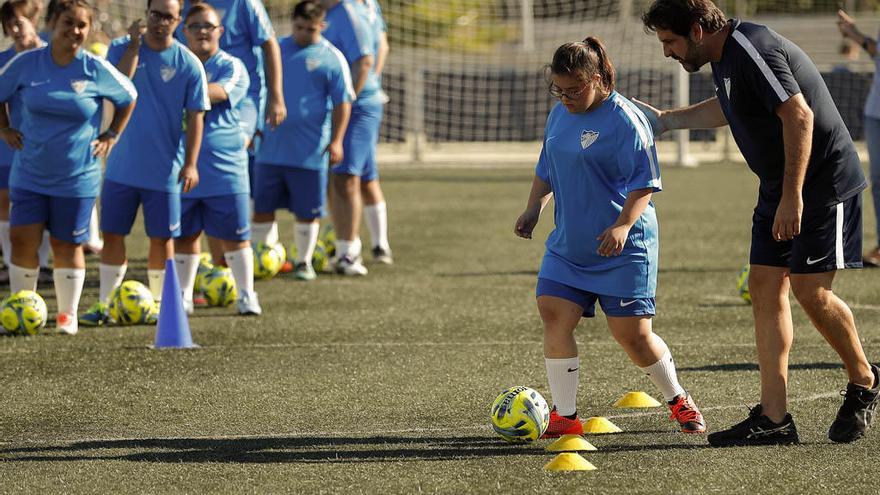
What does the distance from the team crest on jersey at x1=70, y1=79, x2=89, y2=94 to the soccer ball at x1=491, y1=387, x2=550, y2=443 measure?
3.76 metres

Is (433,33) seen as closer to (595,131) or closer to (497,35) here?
(497,35)

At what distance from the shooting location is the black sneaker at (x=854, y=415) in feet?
18.7

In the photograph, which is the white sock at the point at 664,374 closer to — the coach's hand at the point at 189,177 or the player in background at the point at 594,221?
Answer: the player in background at the point at 594,221

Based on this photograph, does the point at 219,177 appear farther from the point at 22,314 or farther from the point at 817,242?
the point at 817,242

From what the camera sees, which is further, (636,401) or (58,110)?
(58,110)

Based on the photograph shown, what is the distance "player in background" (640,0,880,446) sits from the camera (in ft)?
17.7

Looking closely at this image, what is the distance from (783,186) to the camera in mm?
5449

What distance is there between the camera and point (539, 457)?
18.1 ft

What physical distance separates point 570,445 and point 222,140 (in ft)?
14.4

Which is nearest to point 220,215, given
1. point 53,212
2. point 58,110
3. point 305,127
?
point 53,212

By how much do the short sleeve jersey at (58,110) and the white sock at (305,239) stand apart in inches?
112

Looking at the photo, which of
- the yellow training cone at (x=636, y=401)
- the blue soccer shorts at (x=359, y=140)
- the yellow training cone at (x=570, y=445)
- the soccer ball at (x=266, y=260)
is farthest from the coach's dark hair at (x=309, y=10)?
the yellow training cone at (x=570, y=445)

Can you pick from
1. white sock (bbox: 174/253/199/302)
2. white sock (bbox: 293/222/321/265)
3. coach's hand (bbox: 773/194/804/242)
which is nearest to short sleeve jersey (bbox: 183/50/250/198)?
white sock (bbox: 174/253/199/302)

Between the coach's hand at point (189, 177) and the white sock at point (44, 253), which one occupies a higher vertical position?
the coach's hand at point (189, 177)
